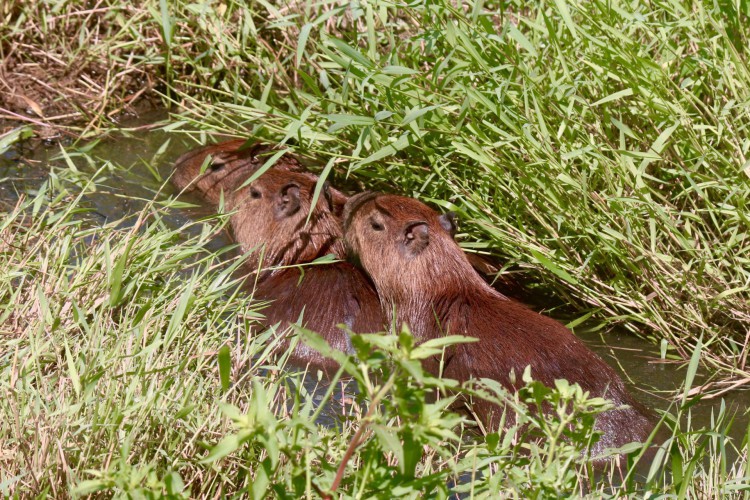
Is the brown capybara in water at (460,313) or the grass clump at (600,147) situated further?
the grass clump at (600,147)

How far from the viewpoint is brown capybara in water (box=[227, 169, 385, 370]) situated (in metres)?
4.20

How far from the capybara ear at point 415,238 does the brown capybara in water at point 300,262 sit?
0.92 feet

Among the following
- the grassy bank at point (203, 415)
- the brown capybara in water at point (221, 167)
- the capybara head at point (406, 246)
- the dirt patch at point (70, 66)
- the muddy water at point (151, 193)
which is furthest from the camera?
the dirt patch at point (70, 66)

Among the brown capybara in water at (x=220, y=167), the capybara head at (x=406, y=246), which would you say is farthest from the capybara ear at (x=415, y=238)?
the brown capybara in water at (x=220, y=167)

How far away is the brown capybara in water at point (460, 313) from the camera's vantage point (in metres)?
3.56

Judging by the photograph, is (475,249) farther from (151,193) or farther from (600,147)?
(151,193)

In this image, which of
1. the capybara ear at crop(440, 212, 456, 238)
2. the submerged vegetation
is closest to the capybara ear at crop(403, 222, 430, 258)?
the capybara ear at crop(440, 212, 456, 238)

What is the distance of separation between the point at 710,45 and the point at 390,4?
1196mm

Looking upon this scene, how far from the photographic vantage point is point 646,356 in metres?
4.11

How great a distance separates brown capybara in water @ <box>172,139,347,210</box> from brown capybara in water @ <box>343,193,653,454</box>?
0.78 metres

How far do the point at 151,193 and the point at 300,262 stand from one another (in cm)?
113

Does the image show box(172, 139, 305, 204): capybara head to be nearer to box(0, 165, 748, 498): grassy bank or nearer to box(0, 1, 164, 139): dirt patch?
box(0, 1, 164, 139): dirt patch

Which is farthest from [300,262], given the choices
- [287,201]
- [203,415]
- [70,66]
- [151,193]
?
[70,66]

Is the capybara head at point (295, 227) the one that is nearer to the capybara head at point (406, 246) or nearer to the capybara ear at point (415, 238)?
the capybara head at point (406, 246)
